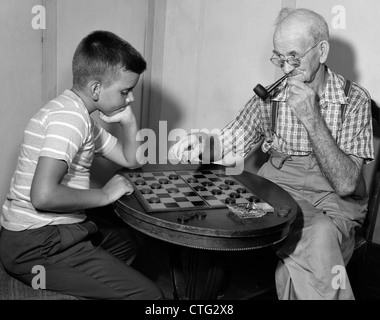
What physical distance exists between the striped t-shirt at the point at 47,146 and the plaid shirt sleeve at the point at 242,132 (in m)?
0.89

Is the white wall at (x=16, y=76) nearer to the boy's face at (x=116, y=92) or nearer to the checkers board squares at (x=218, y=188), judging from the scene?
the boy's face at (x=116, y=92)

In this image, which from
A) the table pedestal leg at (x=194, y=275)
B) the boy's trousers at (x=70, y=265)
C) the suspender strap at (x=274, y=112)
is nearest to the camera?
the boy's trousers at (x=70, y=265)

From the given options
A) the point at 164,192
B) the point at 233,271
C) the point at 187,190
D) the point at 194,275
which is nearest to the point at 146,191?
the point at 164,192

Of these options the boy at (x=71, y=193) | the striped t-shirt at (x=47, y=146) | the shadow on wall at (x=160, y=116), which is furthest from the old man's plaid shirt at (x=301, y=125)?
the shadow on wall at (x=160, y=116)

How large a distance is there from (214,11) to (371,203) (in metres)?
1.67

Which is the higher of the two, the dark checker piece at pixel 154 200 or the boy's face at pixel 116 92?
the boy's face at pixel 116 92

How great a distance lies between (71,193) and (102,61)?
1.88 ft

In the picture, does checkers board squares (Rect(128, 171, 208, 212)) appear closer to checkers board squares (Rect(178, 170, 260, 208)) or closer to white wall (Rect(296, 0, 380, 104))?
checkers board squares (Rect(178, 170, 260, 208))

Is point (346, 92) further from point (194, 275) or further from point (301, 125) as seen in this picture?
point (194, 275)

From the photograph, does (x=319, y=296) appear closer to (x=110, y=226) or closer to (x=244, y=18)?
(x=110, y=226)

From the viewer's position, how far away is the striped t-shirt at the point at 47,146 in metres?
1.91

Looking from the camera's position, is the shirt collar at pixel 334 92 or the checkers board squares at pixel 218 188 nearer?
the checkers board squares at pixel 218 188

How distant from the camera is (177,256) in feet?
7.77

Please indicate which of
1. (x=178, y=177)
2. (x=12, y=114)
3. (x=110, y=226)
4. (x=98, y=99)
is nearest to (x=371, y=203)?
(x=178, y=177)
